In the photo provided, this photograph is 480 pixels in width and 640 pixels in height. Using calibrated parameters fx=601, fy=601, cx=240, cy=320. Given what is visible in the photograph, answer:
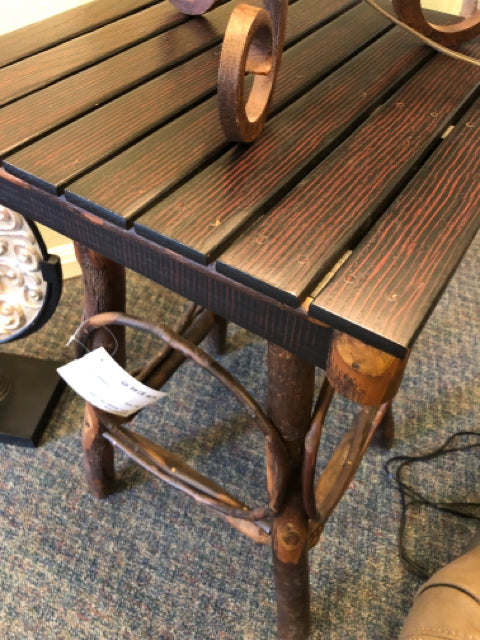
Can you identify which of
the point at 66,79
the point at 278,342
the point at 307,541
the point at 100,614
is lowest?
the point at 100,614

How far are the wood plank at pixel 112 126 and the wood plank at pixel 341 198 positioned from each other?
0.19 m

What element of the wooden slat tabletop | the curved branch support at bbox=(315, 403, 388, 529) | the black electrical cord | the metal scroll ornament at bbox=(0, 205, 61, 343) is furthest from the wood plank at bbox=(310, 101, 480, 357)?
the black electrical cord

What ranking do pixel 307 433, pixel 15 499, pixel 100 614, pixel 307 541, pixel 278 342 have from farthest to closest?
pixel 15 499, pixel 100 614, pixel 307 541, pixel 307 433, pixel 278 342

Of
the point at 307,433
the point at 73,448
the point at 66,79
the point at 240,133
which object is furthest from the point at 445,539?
the point at 66,79

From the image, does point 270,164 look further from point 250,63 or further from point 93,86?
point 93,86

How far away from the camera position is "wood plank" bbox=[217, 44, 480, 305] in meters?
0.50

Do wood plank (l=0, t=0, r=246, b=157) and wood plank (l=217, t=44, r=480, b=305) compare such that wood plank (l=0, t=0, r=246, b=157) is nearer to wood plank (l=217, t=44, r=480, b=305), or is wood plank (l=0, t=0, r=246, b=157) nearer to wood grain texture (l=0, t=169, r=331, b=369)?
wood grain texture (l=0, t=169, r=331, b=369)

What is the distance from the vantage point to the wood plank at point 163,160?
557mm

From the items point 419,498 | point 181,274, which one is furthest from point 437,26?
point 419,498

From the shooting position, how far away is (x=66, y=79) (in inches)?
28.9

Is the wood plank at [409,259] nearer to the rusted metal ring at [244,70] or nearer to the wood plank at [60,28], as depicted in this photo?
the rusted metal ring at [244,70]

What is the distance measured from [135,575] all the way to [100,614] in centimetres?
8

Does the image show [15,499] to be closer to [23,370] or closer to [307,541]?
[23,370]

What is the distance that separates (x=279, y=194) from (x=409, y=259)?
0.14 metres
